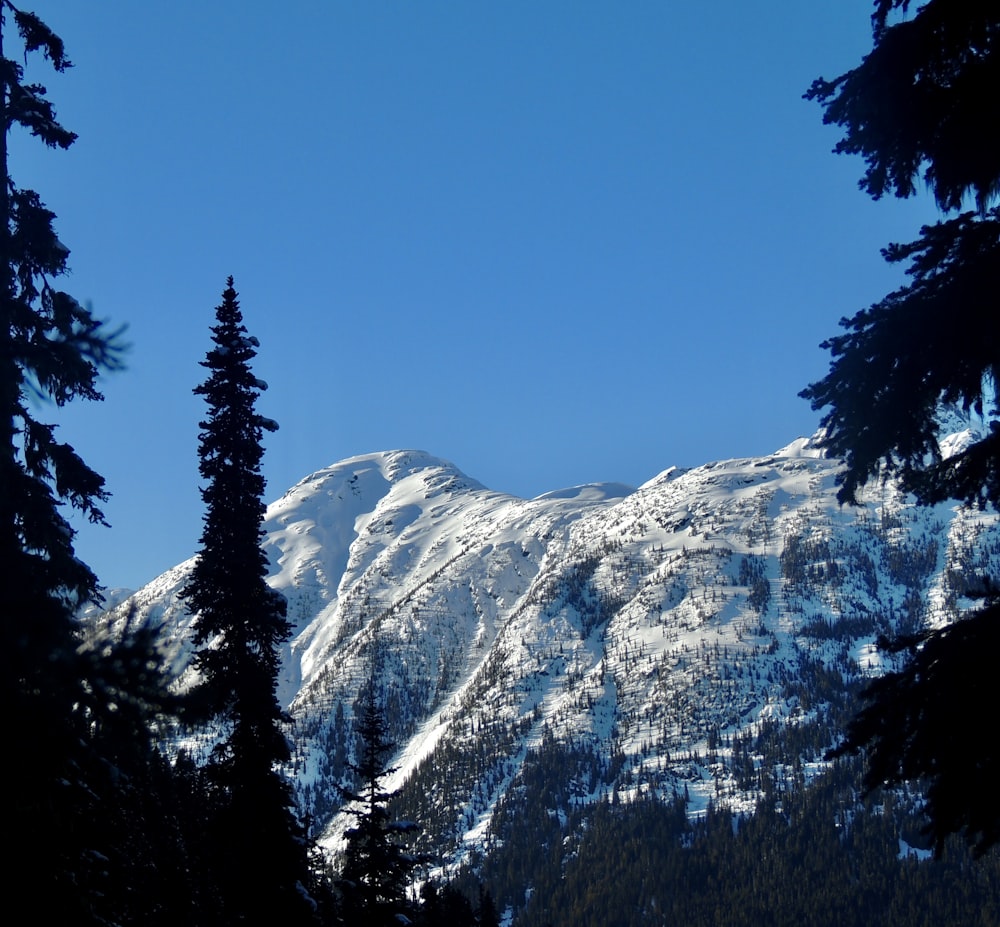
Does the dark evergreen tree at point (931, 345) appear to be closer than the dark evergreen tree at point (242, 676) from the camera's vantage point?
Yes

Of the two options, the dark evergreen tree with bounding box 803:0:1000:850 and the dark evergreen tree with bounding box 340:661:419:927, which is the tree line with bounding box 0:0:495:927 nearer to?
the dark evergreen tree with bounding box 340:661:419:927

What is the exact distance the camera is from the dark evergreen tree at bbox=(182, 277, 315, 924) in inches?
906

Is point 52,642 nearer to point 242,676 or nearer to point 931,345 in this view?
point 931,345

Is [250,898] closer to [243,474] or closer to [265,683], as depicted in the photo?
[265,683]

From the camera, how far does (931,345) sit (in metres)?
10.2

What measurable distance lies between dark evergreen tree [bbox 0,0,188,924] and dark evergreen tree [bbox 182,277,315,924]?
8.06 meters

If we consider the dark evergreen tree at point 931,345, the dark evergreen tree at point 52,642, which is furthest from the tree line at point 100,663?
the dark evergreen tree at point 931,345

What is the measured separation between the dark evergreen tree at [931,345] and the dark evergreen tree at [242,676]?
16.4 m

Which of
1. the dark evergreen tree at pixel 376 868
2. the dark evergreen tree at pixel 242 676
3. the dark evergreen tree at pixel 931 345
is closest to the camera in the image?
the dark evergreen tree at pixel 931 345

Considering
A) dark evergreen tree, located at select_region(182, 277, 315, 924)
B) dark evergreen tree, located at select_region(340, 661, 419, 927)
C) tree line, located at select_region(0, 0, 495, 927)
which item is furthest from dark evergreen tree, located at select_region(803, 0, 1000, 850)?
dark evergreen tree, located at select_region(340, 661, 419, 927)

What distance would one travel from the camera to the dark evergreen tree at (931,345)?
31.0 feet

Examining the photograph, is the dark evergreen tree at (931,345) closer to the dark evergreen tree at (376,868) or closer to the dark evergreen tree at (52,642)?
the dark evergreen tree at (52,642)

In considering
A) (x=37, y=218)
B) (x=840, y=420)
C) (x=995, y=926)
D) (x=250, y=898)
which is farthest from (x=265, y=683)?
(x=995, y=926)

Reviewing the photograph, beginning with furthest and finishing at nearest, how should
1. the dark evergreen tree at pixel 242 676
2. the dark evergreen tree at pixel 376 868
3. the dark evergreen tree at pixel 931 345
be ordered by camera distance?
the dark evergreen tree at pixel 376 868 → the dark evergreen tree at pixel 242 676 → the dark evergreen tree at pixel 931 345
